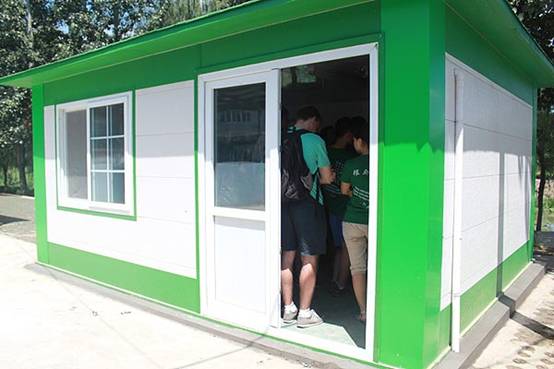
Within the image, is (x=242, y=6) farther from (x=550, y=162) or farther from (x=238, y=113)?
(x=550, y=162)

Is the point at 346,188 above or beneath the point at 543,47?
beneath

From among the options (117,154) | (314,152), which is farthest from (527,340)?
(117,154)

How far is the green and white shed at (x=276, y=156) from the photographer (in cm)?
315

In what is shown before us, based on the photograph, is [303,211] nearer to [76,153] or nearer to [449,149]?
[449,149]

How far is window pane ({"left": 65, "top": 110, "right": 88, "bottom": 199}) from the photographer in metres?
6.21

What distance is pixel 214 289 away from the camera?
4434mm

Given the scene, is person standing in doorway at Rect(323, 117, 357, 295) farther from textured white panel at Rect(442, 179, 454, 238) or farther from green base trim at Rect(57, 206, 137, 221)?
green base trim at Rect(57, 206, 137, 221)

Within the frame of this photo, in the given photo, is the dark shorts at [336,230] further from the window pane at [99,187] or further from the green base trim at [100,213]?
the window pane at [99,187]

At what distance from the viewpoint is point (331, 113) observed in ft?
24.2

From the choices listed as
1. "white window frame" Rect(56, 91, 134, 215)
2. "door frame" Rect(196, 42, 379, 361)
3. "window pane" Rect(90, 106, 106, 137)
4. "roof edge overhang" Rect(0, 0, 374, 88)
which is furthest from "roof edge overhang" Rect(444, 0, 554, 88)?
"window pane" Rect(90, 106, 106, 137)

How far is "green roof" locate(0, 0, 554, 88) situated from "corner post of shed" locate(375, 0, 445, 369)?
1.30ft

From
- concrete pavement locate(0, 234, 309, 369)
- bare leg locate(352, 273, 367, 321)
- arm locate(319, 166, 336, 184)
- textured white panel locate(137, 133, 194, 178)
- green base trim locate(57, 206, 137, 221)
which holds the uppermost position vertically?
textured white panel locate(137, 133, 194, 178)

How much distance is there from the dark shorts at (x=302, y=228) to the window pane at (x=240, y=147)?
264mm

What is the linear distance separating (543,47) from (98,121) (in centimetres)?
719
